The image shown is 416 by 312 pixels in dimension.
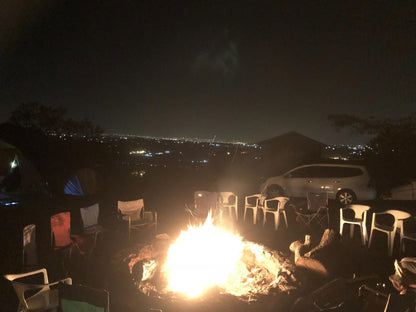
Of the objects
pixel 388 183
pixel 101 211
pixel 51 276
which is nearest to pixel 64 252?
pixel 51 276

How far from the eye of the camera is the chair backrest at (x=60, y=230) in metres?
4.62

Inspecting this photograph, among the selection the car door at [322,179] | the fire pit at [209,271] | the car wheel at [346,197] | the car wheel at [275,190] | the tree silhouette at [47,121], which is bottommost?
the fire pit at [209,271]

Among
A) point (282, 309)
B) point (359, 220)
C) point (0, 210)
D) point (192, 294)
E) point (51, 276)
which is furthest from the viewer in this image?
point (0, 210)

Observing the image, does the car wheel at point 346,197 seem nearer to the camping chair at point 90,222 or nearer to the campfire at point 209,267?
the campfire at point 209,267

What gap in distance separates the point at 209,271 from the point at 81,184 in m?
7.59

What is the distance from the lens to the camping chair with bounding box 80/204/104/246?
18.2 ft

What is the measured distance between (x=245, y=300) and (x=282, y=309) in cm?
46

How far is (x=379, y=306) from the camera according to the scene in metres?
3.07

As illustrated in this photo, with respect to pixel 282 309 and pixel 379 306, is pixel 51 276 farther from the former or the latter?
pixel 379 306

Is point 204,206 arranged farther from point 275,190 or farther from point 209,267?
point 275,190

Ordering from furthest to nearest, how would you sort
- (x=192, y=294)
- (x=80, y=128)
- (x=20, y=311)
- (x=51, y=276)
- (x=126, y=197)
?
(x=80, y=128)
(x=126, y=197)
(x=51, y=276)
(x=192, y=294)
(x=20, y=311)

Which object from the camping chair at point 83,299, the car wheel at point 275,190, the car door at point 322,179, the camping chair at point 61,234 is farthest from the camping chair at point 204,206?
the camping chair at point 83,299

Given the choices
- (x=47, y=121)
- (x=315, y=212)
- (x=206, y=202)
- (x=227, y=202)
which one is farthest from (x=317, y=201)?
(x=47, y=121)

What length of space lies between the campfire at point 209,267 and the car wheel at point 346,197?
19.6 feet
